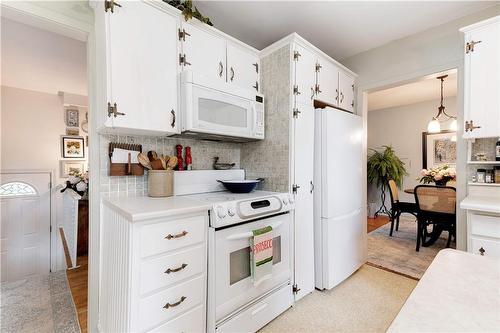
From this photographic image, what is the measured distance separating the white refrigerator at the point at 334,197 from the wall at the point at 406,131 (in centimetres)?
369

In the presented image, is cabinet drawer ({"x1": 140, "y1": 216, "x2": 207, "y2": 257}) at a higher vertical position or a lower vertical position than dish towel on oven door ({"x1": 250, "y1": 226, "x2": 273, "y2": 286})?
higher

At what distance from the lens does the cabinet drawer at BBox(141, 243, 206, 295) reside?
1204 millimetres

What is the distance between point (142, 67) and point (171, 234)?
108 cm

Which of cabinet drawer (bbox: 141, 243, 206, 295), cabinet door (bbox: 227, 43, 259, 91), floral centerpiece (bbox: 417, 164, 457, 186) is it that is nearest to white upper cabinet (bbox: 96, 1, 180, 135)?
cabinet door (bbox: 227, 43, 259, 91)

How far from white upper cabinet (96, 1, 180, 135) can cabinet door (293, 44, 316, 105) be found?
1.00 metres

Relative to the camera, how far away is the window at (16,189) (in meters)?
3.34

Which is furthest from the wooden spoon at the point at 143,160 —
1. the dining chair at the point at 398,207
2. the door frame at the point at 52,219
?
the dining chair at the point at 398,207

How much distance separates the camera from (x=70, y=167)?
3980 mm

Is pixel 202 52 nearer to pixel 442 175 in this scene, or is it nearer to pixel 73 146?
pixel 73 146

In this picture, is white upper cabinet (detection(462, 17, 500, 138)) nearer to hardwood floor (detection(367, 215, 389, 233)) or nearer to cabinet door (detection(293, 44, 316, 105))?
cabinet door (detection(293, 44, 316, 105))

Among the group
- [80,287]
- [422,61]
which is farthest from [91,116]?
[422,61]

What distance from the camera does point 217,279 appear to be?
4.80ft

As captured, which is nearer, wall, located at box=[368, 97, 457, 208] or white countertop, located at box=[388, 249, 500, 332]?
white countertop, located at box=[388, 249, 500, 332]

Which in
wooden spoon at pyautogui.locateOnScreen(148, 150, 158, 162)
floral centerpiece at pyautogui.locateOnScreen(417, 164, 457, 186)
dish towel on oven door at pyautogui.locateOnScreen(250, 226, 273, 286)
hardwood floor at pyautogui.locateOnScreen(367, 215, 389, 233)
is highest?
wooden spoon at pyautogui.locateOnScreen(148, 150, 158, 162)
